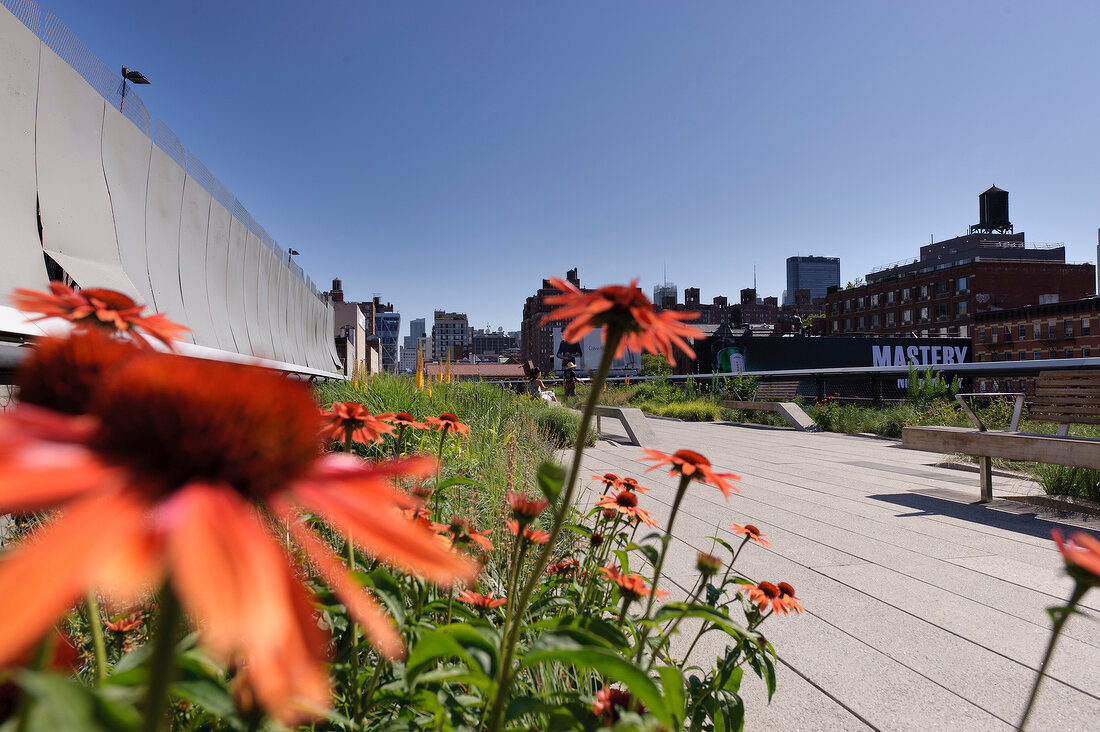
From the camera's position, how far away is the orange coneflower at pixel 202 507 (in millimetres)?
230

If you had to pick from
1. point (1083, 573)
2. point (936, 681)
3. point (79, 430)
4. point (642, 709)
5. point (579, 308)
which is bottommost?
point (936, 681)

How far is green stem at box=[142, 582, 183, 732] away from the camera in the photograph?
0.28 metres

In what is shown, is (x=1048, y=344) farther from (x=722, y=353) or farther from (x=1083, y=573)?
(x=1083, y=573)

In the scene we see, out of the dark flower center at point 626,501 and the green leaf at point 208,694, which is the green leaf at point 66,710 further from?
the dark flower center at point 626,501

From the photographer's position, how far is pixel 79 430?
1.11 feet

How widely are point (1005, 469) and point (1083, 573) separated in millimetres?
6734

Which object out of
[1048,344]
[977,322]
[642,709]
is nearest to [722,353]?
[642,709]

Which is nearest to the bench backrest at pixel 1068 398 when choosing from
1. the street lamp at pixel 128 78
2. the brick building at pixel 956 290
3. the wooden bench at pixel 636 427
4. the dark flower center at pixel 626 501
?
the wooden bench at pixel 636 427

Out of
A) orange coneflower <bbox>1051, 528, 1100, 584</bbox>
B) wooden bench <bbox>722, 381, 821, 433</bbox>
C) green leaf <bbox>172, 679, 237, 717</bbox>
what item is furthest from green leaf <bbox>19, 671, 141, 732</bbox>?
wooden bench <bbox>722, 381, 821, 433</bbox>

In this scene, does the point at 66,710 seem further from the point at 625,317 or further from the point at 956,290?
the point at 956,290

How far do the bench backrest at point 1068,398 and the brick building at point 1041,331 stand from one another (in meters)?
45.7

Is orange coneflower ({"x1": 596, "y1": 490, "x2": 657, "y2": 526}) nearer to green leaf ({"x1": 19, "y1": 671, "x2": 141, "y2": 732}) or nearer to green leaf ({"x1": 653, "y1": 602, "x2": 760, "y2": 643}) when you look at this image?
green leaf ({"x1": 653, "y1": 602, "x2": 760, "y2": 643})

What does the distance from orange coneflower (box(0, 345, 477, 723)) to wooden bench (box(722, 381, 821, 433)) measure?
11.2 m

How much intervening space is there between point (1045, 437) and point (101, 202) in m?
9.49
